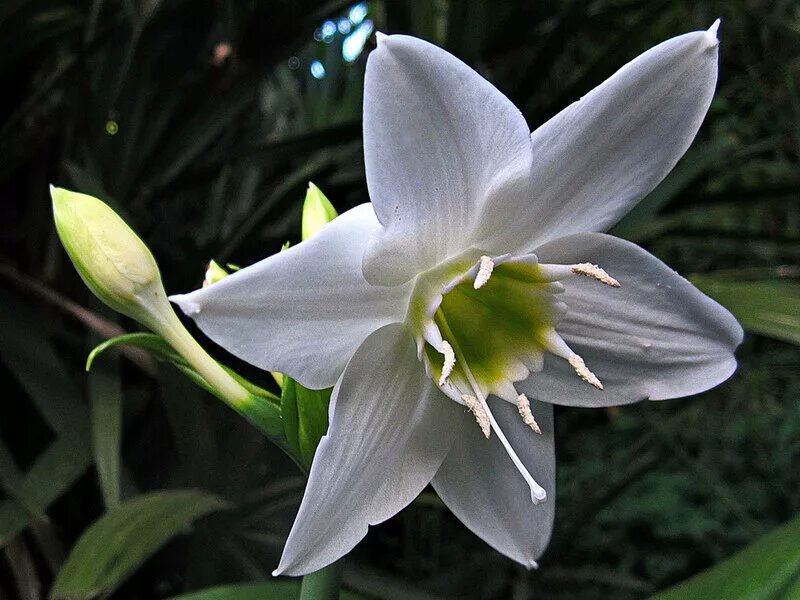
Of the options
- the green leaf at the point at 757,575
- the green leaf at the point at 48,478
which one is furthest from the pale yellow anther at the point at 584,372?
the green leaf at the point at 48,478

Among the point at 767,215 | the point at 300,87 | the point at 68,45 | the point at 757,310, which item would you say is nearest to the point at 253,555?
the point at 757,310

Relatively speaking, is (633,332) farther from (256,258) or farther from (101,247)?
(256,258)

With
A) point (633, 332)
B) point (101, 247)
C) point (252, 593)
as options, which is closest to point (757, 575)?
point (633, 332)

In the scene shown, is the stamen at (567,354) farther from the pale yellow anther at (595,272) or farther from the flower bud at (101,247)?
the flower bud at (101,247)

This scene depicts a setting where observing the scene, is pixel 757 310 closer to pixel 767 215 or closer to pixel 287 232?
pixel 287 232

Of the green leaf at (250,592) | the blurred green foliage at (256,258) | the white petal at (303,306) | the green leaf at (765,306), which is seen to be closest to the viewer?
the white petal at (303,306)

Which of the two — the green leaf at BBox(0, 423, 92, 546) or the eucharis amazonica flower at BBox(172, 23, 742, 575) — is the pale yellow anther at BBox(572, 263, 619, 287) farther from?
Result: the green leaf at BBox(0, 423, 92, 546)

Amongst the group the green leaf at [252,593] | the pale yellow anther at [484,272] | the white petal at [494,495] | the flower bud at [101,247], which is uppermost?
the flower bud at [101,247]
